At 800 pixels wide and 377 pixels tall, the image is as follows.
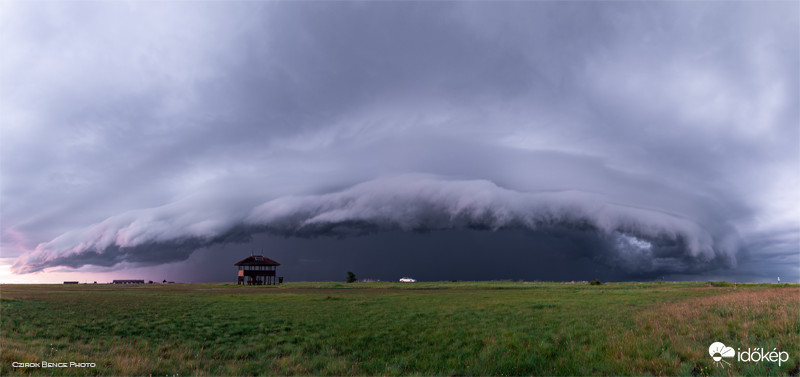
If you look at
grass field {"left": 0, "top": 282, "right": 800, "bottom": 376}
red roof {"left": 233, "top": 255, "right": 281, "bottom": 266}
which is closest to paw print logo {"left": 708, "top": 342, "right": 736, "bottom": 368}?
grass field {"left": 0, "top": 282, "right": 800, "bottom": 376}

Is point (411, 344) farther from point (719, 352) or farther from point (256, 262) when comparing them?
point (256, 262)

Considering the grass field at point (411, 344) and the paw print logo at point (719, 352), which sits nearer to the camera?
the paw print logo at point (719, 352)

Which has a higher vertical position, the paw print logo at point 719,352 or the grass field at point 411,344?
the paw print logo at point 719,352

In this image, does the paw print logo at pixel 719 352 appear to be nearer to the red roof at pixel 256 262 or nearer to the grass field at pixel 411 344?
the grass field at pixel 411 344

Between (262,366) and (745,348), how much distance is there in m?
15.6

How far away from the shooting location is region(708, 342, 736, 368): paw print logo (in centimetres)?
1091

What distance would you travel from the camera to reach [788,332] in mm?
13000

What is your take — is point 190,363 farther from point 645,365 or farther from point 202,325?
point 645,365

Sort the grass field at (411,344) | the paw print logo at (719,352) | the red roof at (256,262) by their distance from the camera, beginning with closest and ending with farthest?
the paw print logo at (719,352) < the grass field at (411,344) < the red roof at (256,262)

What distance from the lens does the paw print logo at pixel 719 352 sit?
1091 cm

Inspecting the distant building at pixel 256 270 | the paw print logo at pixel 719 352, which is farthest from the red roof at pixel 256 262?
the paw print logo at pixel 719 352

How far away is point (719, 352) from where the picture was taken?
1158 centimetres

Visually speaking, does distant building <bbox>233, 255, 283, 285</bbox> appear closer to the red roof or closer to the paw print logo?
the red roof

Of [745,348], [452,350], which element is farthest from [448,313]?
[745,348]
